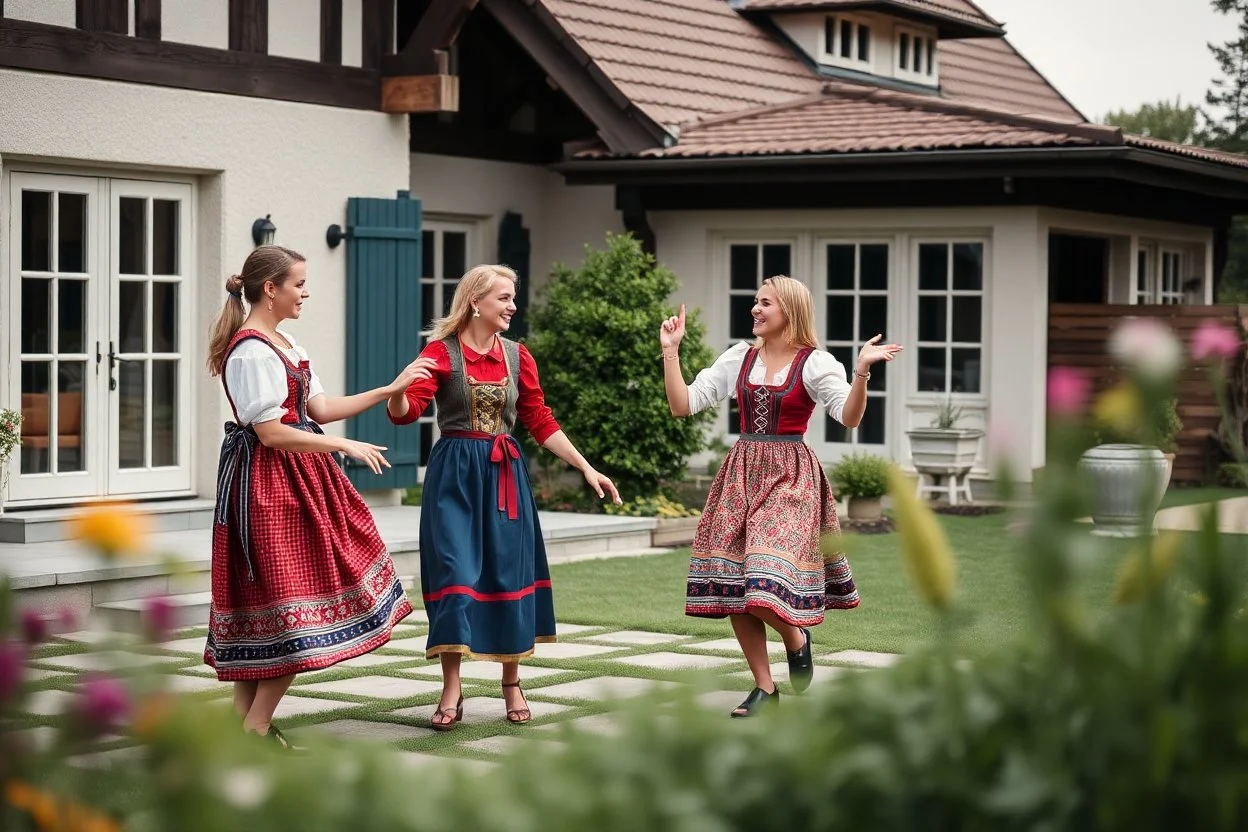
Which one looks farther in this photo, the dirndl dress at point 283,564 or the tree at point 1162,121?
the tree at point 1162,121

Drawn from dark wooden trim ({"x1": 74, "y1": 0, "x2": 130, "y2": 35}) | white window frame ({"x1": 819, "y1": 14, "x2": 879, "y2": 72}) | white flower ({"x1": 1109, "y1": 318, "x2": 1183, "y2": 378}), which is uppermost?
white window frame ({"x1": 819, "y1": 14, "x2": 879, "y2": 72})

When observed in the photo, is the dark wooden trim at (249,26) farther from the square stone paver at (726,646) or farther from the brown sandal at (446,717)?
the brown sandal at (446,717)

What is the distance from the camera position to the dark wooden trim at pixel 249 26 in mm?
11047

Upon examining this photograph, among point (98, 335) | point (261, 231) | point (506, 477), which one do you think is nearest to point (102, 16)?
point (261, 231)

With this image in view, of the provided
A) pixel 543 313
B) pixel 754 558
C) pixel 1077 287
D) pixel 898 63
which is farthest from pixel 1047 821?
pixel 898 63

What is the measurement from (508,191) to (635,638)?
7237 millimetres

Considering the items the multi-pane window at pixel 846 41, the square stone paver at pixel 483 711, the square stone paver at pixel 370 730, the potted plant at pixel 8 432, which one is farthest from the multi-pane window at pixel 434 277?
the square stone paver at pixel 370 730

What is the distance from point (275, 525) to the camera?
5727 millimetres

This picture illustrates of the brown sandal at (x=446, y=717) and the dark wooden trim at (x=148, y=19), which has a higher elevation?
the dark wooden trim at (x=148, y=19)

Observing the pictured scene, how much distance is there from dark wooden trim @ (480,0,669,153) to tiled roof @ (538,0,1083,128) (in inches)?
3.0

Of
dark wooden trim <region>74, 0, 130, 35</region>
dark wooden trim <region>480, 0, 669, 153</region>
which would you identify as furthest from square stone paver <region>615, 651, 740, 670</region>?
dark wooden trim <region>480, 0, 669, 153</region>

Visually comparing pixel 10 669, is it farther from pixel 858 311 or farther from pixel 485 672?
pixel 858 311

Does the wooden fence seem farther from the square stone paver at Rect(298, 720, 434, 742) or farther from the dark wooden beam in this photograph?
the square stone paver at Rect(298, 720, 434, 742)

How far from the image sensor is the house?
33.6 ft
